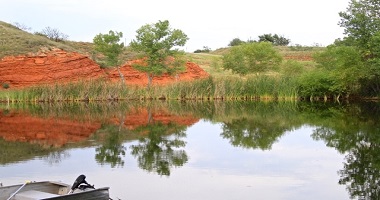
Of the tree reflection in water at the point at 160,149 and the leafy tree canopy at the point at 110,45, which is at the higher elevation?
the leafy tree canopy at the point at 110,45

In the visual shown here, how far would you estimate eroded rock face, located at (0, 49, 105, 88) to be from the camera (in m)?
51.9

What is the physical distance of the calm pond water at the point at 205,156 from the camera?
1097cm

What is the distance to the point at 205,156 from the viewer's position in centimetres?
1523

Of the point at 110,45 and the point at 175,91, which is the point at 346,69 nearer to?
the point at 175,91

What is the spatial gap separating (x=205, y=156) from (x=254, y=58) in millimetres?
43402

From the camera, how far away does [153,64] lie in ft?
164

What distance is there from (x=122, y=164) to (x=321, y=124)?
38.3 ft

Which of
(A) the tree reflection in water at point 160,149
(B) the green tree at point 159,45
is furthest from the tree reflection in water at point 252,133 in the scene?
(B) the green tree at point 159,45

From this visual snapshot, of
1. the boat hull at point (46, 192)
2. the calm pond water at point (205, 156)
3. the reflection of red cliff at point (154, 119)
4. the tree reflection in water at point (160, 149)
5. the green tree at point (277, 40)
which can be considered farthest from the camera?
the green tree at point (277, 40)

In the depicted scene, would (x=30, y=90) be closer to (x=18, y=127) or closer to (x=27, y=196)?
(x=18, y=127)

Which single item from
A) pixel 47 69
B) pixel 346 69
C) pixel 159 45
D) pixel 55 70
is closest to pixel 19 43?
pixel 47 69

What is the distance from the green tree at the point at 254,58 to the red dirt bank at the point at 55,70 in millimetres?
6413

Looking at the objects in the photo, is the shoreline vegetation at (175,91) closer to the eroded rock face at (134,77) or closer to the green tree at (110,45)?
the green tree at (110,45)

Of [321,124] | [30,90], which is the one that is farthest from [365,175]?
[30,90]
